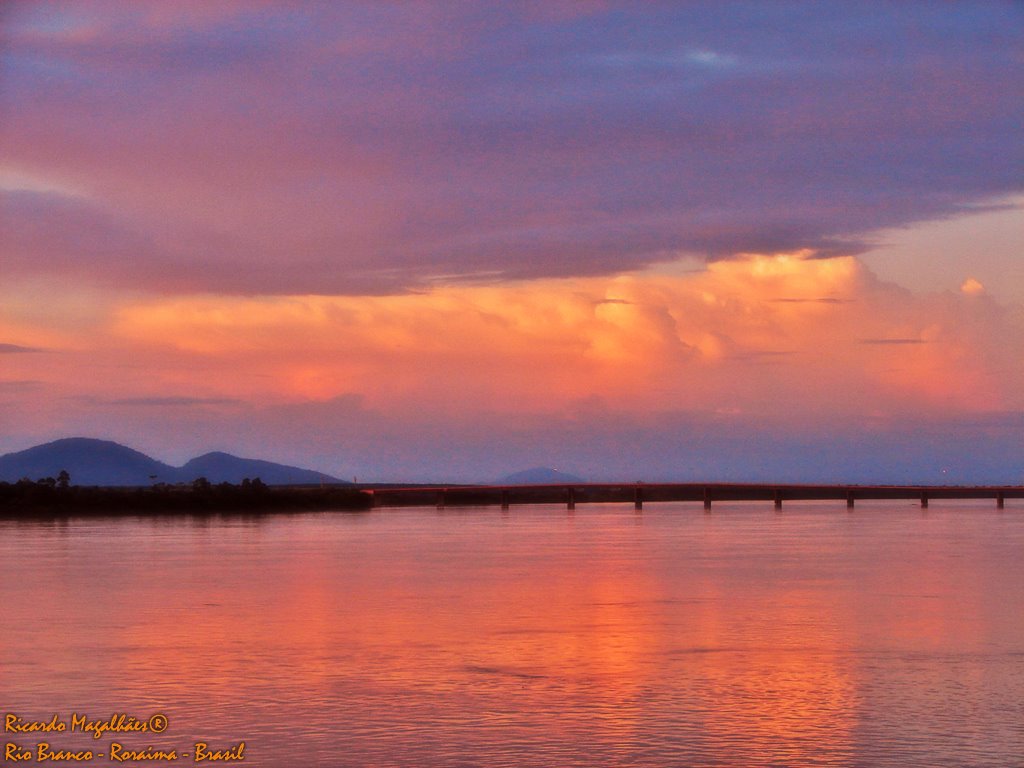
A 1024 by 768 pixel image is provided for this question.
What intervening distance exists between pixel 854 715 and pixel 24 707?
19.7m

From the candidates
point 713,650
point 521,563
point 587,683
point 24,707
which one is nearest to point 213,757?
point 24,707

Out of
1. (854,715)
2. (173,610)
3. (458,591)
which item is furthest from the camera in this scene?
(458,591)

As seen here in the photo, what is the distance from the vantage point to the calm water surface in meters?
30.1

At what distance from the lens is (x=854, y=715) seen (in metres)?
33.1

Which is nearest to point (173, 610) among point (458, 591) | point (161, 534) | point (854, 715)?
point (458, 591)

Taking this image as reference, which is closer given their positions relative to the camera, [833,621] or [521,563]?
[833,621]

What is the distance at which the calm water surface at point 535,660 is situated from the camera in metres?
30.1

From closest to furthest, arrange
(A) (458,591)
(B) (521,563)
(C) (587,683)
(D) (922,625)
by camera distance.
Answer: (C) (587,683) → (D) (922,625) → (A) (458,591) → (B) (521,563)

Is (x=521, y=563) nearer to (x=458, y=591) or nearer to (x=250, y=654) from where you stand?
(x=458, y=591)

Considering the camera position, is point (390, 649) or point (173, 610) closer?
point (390, 649)

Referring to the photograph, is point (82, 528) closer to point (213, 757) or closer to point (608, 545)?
point (608, 545)

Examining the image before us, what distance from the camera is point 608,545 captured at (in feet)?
406

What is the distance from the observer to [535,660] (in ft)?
141

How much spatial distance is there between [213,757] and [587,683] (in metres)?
12.7
